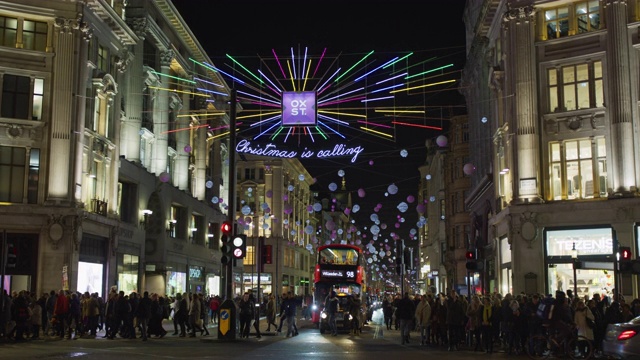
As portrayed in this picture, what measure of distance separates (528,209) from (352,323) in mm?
9338

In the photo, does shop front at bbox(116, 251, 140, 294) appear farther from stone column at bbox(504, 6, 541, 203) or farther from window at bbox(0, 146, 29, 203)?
stone column at bbox(504, 6, 541, 203)

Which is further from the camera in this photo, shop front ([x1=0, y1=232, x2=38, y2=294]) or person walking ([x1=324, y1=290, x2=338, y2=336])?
shop front ([x1=0, y1=232, x2=38, y2=294])

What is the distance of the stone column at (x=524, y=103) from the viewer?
33.5 m

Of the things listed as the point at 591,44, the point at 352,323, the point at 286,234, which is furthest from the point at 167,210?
the point at 286,234

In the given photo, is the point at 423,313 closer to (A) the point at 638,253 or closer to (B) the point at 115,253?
(A) the point at 638,253

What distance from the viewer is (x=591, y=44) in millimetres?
32781

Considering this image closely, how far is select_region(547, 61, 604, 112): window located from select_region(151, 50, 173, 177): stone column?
2587cm

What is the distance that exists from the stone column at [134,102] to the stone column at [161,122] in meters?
3.93

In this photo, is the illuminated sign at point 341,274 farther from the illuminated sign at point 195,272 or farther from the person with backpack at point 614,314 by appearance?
the illuminated sign at point 195,272

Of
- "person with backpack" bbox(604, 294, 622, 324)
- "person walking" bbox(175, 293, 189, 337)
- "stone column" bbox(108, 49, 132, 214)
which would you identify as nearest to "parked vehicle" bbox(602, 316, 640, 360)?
"person with backpack" bbox(604, 294, 622, 324)

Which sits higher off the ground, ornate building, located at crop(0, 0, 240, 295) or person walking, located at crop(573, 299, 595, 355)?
ornate building, located at crop(0, 0, 240, 295)

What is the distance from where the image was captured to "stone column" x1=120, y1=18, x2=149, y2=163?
147ft

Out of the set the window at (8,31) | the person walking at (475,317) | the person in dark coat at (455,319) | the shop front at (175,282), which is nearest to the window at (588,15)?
the person in dark coat at (455,319)

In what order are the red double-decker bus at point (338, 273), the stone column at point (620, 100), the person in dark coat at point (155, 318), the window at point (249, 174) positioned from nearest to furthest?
the person in dark coat at point (155, 318)
the stone column at point (620, 100)
the red double-decker bus at point (338, 273)
the window at point (249, 174)
